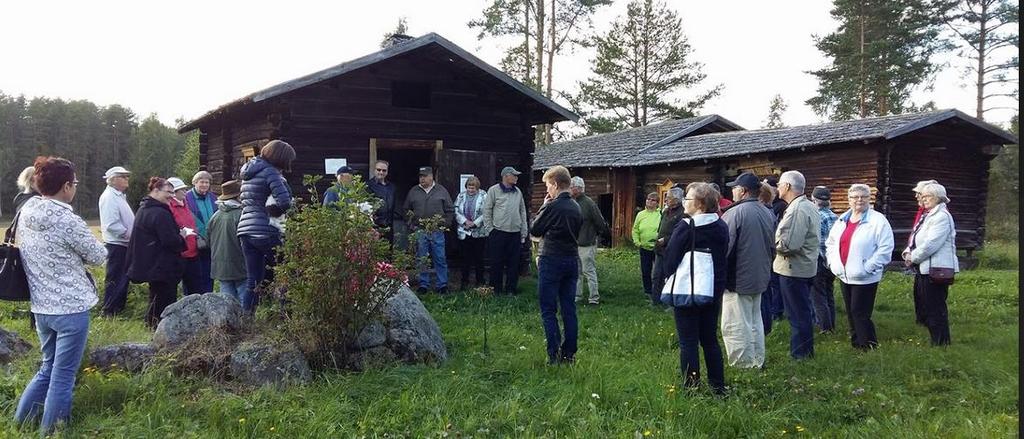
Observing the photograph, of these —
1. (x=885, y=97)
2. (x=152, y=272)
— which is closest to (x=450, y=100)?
(x=152, y=272)

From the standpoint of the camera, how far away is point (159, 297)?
6.49 meters

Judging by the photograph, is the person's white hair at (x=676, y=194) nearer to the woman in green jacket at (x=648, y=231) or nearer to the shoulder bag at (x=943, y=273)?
the woman in green jacket at (x=648, y=231)

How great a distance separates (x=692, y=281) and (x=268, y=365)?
3.11m

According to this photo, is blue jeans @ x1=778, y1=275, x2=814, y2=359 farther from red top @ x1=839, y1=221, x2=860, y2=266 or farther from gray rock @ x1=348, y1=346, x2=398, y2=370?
gray rock @ x1=348, y1=346, x2=398, y2=370

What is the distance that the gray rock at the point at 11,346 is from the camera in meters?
5.18

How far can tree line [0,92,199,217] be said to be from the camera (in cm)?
4447

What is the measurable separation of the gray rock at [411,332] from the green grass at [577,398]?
0.23 metres

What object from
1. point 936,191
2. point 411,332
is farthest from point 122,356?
point 936,191

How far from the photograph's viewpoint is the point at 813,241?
20.0 ft

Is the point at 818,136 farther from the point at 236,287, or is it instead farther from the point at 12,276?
the point at 12,276

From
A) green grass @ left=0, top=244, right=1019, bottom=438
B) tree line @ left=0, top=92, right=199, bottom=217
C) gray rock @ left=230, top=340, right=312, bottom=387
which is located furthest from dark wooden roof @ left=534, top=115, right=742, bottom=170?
tree line @ left=0, top=92, right=199, bottom=217

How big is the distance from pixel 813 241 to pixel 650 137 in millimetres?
16159

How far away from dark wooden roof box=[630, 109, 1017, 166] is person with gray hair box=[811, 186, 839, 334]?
6999mm

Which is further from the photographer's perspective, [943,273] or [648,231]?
[648,231]
